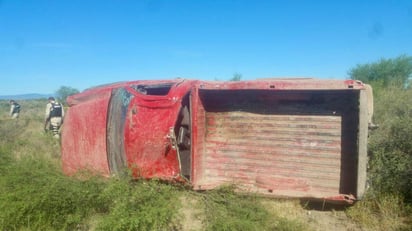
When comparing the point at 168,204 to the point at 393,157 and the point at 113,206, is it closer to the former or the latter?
the point at 113,206

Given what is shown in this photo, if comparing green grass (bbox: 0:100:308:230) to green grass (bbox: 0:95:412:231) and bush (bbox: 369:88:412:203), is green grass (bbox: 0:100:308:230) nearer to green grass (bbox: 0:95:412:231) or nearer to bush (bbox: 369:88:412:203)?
green grass (bbox: 0:95:412:231)

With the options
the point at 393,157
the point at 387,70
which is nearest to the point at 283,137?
the point at 393,157

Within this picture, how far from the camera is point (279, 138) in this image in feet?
12.7

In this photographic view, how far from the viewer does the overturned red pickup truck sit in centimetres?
355

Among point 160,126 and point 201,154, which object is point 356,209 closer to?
point 201,154

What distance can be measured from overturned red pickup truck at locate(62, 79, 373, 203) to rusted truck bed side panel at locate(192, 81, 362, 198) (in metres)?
0.01

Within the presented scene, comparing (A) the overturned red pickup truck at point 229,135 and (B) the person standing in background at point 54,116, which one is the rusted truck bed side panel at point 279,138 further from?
(B) the person standing in background at point 54,116

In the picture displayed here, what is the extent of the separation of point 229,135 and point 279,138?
0.73m

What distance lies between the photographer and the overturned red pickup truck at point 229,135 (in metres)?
3.55

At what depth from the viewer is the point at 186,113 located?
392 cm

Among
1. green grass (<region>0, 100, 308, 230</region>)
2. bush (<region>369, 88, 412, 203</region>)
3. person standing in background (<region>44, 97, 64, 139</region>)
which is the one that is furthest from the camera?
person standing in background (<region>44, 97, 64, 139</region>)

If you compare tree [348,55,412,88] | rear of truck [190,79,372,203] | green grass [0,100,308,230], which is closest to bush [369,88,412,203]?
rear of truck [190,79,372,203]

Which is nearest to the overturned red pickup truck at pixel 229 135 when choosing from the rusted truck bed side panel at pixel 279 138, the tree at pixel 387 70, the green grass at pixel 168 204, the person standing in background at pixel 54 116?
the rusted truck bed side panel at pixel 279 138

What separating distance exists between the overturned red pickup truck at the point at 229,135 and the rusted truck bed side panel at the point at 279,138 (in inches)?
0.5
